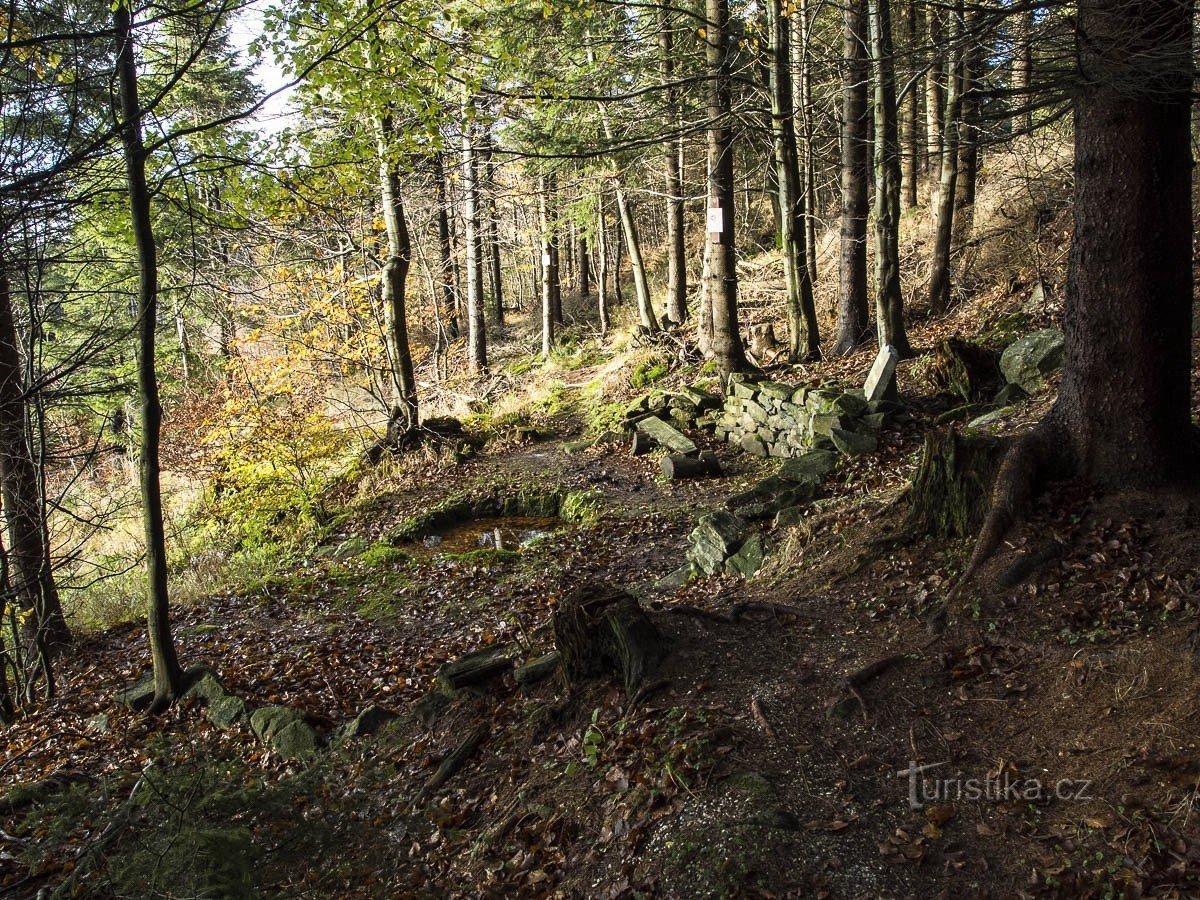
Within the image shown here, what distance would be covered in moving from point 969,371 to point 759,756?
24.7ft

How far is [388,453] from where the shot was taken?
530 inches

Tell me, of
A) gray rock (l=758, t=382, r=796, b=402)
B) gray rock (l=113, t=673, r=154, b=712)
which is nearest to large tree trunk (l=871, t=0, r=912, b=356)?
gray rock (l=758, t=382, r=796, b=402)

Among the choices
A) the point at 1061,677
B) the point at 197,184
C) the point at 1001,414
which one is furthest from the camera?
the point at 1001,414

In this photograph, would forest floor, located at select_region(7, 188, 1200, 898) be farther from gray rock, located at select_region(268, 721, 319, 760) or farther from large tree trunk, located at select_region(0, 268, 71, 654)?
large tree trunk, located at select_region(0, 268, 71, 654)

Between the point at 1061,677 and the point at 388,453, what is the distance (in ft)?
37.5

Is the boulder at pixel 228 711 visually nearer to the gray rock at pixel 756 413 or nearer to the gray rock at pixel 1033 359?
the gray rock at pixel 756 413

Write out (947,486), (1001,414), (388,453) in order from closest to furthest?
(947,486) < (1001,414) < (388,453)

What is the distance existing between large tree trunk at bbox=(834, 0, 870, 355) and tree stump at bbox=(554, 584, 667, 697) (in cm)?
845

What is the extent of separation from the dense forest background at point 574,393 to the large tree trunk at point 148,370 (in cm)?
3

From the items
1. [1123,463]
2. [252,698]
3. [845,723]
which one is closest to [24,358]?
[252,698]

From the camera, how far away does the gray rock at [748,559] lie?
6891 millimetres

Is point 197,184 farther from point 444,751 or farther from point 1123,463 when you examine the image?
point 1123,463

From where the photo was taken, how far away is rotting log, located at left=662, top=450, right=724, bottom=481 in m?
10.6

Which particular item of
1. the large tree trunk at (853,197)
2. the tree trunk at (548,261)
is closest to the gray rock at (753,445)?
the large tree trunk at (853,197)
